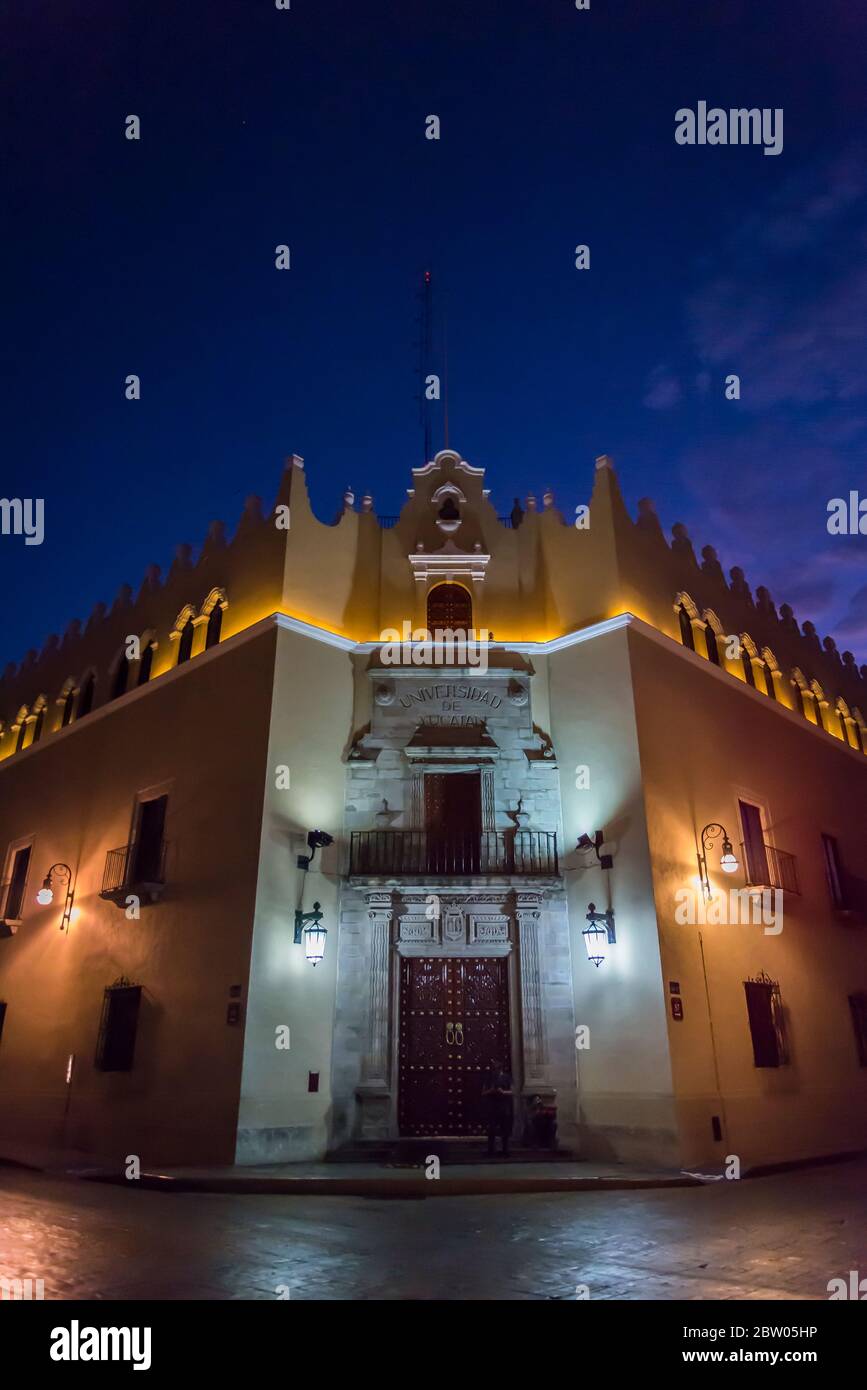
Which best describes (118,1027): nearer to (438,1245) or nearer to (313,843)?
(313,843)

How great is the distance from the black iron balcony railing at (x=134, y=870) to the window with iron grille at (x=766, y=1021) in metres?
11.2

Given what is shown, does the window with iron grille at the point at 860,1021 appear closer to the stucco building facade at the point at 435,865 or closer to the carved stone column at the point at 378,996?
the stucco building facade at the point at 435,865

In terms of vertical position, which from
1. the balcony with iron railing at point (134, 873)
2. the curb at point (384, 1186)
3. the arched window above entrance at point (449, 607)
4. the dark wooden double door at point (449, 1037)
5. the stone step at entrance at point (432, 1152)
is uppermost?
the arched window above entrance at point (449, 607)

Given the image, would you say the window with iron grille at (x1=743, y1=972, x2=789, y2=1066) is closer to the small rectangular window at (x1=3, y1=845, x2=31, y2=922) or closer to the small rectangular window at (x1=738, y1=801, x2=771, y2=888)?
the small rectangular window at (x1=738, y1=801, x2=771, y2=888)

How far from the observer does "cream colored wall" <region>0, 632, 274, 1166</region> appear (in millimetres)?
14703

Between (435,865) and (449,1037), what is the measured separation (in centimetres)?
300

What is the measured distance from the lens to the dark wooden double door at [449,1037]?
1490cm

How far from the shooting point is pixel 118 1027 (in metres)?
16.6

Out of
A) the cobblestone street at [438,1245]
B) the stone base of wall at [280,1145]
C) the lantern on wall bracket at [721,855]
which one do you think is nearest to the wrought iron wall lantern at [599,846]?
the lantern on wall bracket at [721,855]

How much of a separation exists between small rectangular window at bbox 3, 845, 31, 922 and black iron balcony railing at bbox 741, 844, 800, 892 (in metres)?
16.2

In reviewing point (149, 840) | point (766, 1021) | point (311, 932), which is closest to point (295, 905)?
point (311, 932)

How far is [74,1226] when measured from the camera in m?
8.92
